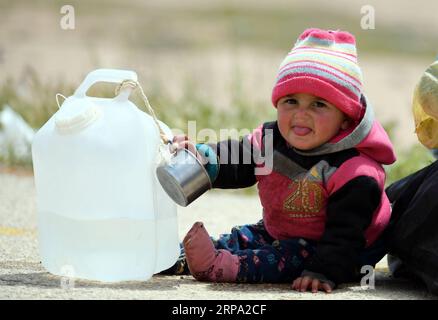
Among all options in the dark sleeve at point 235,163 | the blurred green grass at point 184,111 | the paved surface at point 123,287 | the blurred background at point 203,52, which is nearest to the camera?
the paved surface at point 123,287

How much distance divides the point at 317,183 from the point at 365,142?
0.88ft

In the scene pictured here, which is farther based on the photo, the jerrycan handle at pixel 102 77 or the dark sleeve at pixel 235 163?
the dark sleeve at pixel 235 163

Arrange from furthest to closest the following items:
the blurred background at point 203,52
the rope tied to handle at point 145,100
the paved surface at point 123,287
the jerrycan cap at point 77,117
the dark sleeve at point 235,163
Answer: the blurred background at point 203,52
the dark sleeve at point 235,163
the rope tied to handle at point 145,100
the jerrycan cap at point 77,117
the paved surface at point 123,287

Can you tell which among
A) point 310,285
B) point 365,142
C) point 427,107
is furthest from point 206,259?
point 427,107

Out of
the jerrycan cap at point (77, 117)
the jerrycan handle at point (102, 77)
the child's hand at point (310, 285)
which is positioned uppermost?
the jerrycan handle at point (102, 77)

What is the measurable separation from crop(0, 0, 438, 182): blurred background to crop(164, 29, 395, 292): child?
3082 millimetres

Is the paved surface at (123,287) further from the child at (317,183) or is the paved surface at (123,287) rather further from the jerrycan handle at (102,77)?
the jerrycan handle at (102,77)

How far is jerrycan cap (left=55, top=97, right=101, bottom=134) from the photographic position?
3.80m

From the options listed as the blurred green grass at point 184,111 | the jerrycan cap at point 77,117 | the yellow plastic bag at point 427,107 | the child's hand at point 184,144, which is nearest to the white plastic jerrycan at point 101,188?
the jerrycan cap at point 77,117

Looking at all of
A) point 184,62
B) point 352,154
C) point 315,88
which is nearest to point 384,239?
point 352,154

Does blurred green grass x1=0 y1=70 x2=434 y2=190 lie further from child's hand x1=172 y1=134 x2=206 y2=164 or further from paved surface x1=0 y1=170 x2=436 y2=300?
child's hand x1=172 y1=134 x2=206 y2=164

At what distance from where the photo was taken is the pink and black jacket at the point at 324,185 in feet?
12.7

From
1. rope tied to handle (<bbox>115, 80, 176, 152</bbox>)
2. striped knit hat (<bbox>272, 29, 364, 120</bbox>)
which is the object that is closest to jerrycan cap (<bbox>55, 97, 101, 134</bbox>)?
rope tied to handle (<bbox>115, 80, 176, 152</bbox>)
